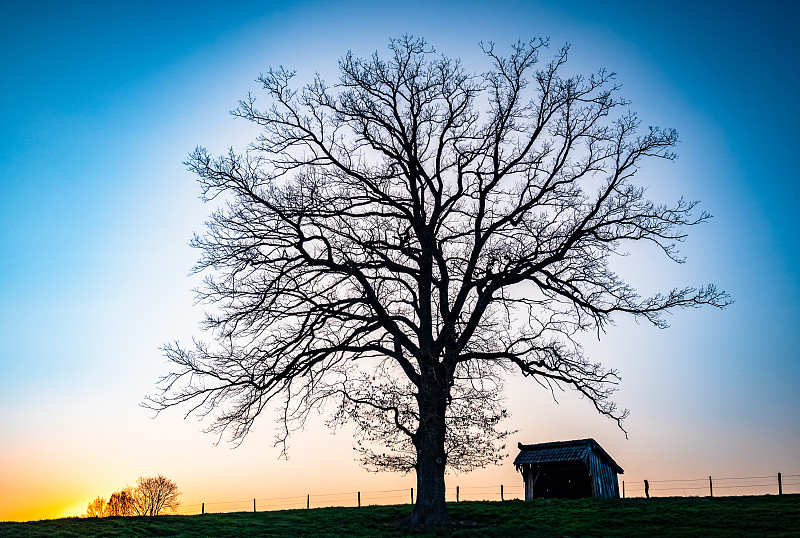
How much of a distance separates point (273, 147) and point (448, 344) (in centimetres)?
892

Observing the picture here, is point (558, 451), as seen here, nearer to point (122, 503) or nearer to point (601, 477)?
point (601, 477)

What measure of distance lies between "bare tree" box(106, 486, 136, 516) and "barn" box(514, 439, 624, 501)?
37787 mm

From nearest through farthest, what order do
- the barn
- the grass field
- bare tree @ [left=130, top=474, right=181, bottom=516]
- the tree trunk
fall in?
the grass field, the tree trunk, the barn, bare tree @ [left=130, top=474, right=181, bottom=516]

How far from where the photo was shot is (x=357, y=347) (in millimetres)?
20875

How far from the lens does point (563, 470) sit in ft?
107

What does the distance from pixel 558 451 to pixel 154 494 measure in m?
37.4

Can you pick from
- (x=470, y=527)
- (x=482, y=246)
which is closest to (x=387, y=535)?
(x=470, y=527)

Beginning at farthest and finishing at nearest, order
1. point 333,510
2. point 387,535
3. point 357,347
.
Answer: point 333,510, point 357,347, point 387,535

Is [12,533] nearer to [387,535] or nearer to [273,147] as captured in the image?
[387,535]

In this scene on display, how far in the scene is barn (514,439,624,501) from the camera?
31.7 metres

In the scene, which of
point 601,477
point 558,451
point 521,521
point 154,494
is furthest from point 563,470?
point 154,494

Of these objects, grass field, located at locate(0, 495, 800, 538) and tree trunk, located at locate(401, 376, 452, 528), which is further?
tree trunk, located at locate(401, 376, 452, 528)

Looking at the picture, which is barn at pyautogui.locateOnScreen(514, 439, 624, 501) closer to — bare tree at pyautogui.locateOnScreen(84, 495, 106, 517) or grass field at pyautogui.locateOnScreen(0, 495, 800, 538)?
grass field at pyautogui.locateOnScreen(0, 495, 800, 538)

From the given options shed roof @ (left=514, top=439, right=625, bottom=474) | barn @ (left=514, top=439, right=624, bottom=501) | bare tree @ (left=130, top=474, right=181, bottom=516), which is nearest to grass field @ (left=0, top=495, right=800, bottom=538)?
shed roof @ (left=514, top=439, right=625, bottom=474)
